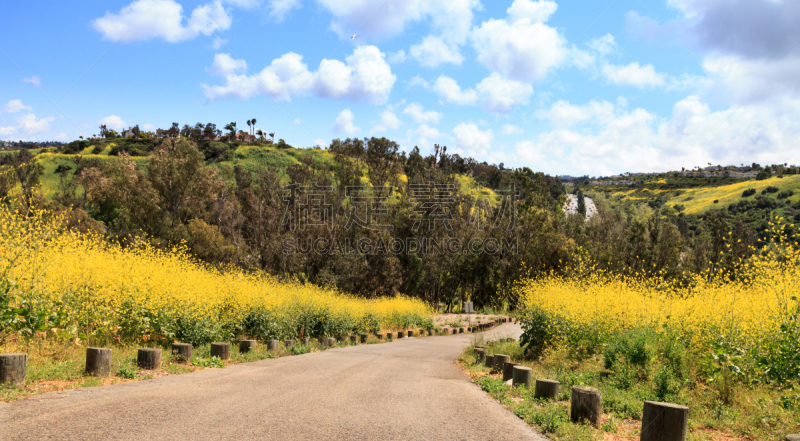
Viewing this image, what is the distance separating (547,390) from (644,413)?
2.36 metres

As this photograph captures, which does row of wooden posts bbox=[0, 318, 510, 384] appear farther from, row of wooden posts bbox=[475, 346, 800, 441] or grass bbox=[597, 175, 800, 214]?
grass bbox=[597, 175, 800, 214]

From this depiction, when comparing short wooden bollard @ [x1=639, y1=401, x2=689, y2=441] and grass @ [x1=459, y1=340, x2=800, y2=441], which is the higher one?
short wooden bollard @ [x1=639, y1=401, x2=689, y2=441]

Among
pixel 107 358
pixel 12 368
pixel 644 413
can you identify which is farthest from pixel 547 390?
pixel 12 368

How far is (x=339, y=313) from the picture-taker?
2033 cm

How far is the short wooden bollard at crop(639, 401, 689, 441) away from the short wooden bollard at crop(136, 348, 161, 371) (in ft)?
25.8

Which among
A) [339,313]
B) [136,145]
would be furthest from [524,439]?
[136,145]

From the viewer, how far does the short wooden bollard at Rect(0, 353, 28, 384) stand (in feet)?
20.4

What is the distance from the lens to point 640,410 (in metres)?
7.38

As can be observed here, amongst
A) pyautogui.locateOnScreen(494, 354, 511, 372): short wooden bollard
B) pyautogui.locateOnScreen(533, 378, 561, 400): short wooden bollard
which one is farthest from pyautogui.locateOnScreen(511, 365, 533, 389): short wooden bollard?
pyautogui.locateOnScreen(494, 354, 511, 372): short wooden bollard

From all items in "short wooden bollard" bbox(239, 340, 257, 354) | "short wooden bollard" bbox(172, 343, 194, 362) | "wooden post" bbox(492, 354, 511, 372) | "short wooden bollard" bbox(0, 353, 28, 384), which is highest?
"short wooden bollard" bbox(0, 353, 28, 384)

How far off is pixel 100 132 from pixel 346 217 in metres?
91.9

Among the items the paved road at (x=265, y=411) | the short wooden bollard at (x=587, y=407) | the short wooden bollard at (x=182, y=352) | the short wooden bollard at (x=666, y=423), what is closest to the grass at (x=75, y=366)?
the short wooden bollard at (x=182, y=352)

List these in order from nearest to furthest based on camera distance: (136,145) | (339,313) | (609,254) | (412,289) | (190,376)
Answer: (190,376)
(339,313)
(412,289)
(609,254)
(136,145)

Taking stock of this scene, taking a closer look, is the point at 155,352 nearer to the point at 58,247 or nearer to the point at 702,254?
the point at 58,247
